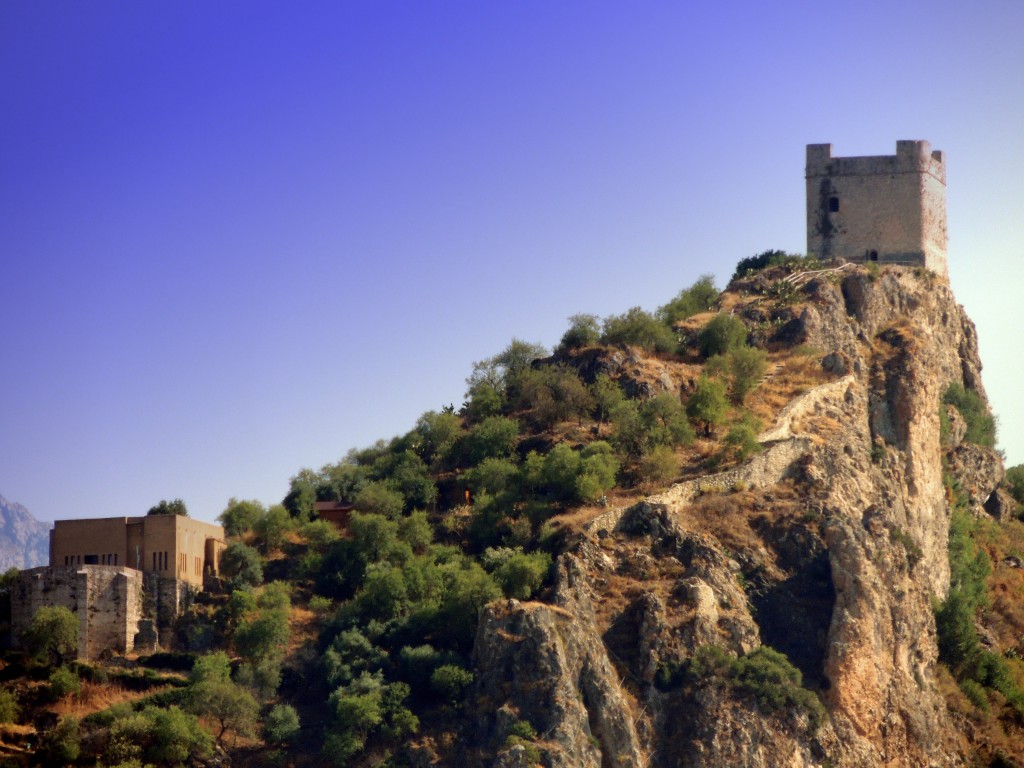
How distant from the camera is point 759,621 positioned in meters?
59.7

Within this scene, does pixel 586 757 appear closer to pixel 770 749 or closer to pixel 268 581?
pixel 770 749

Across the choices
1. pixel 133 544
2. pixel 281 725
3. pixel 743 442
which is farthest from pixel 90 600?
pixel 743 442

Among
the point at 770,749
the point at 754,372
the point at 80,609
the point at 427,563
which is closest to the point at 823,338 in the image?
the point at 754,372

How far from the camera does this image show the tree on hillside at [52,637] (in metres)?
59.3

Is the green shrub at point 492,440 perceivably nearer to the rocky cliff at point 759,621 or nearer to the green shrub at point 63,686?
the rocky cliff at point 759,621

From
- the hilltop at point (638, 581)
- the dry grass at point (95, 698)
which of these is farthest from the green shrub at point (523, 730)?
the dry grass at point (95, 698)

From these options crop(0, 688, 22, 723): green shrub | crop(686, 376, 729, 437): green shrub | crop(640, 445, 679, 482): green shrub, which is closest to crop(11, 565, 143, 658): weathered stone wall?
crop(0, 688, 22, 723): green shrub

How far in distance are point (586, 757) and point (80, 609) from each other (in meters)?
17.9

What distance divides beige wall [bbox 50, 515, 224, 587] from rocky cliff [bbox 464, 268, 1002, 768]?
39.5 ft

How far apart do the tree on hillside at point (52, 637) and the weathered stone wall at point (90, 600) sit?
24.9 inches

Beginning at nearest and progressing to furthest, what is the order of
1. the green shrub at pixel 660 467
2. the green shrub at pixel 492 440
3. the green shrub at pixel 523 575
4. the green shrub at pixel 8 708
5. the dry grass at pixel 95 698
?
the green shrub at pixel 8 708
the dry grass at pixel 95 698
the green shrub at pixel 523 575
the green shrub at pixel 660 467
the green shrub at pixel 492 440

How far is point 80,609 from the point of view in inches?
2382

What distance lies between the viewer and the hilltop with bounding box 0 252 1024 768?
55.2 meters

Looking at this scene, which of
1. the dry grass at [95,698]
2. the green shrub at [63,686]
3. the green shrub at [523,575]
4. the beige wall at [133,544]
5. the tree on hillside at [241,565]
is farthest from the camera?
the tree on hillside at [241,565]
